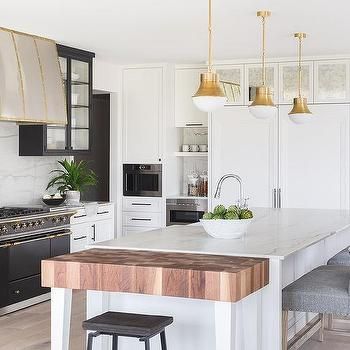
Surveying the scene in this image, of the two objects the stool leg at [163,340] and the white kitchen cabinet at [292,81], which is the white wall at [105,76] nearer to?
the white kitchen cabinet at [292,81]

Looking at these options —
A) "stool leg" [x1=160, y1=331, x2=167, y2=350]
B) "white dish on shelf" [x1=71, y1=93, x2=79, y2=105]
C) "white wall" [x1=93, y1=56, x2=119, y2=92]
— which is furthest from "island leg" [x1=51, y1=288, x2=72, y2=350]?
"white wall" [x1=93, y1=56, x2=119, y2=92]

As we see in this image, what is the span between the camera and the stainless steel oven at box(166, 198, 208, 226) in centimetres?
850

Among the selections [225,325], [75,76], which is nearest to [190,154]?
[75,76]

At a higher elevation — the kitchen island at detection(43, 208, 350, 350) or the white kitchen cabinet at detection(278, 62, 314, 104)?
the white kitchen cabinet at detection(278, 62, 314, 104)

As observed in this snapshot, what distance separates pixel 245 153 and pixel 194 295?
5.01m

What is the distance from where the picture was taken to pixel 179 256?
12.7 feet

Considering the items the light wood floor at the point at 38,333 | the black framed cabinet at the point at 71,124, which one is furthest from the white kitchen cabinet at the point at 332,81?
the light wood floor at the point at 38,333

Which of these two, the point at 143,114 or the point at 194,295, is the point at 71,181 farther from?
the point at 194,295

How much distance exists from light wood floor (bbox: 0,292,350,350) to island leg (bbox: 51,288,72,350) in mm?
1270

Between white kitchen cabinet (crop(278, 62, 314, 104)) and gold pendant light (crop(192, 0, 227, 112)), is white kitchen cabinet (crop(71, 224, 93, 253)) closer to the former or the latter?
white kitchen cabinet (crop(278, 62, 314, 104))

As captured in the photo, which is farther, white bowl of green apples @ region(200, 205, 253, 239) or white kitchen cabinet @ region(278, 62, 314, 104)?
white kitchen cabinet @ region(278, 62, 314, 104)

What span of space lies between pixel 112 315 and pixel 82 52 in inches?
176

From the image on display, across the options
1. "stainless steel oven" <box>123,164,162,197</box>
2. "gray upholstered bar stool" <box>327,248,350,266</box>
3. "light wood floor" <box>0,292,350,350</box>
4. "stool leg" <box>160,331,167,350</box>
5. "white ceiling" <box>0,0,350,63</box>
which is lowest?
"light wood floor" <box>0,292,350,350</box>

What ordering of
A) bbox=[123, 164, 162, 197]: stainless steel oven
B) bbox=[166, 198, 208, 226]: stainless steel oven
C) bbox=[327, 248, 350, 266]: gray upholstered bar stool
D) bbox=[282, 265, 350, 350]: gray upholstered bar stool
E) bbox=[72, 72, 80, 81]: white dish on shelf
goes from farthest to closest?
bbox=[123, 164, 162, 197]: stainless steel oven
bbox=[166, 198, 208, 226]: stainless steel oven
bbox=[72, 72, 80, 81]: white dish on shelf
bbox=[327, 248, 350, 266]: gray upholstered bar stool
bbox=[282, 265, 350, 350]: gray upholstered bar stool
